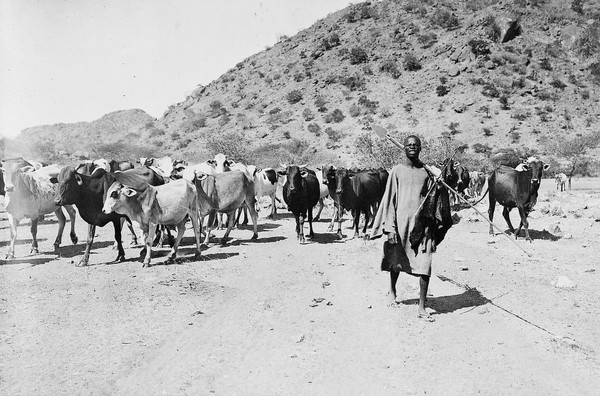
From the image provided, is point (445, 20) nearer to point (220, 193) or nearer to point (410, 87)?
point (410, 87)

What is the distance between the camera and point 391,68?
203 feet

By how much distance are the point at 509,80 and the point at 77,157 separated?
47362mm

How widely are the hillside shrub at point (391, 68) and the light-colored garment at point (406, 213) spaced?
185 feet

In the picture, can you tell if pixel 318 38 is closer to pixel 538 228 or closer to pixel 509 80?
pixel 509 80

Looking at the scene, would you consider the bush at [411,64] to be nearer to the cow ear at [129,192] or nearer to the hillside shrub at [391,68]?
the hillside shrub at [391,68]

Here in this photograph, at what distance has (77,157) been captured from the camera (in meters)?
56.0

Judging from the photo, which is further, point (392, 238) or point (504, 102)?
point (504, 102)

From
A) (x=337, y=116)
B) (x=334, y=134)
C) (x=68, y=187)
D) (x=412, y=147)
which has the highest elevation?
(x=337, y=116)

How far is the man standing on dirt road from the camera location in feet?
24.1

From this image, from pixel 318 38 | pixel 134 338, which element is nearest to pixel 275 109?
pixel 318 38

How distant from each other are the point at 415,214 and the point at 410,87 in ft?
178

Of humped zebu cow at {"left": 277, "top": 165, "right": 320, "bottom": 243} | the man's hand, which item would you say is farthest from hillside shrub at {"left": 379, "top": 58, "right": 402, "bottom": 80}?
the man's hand

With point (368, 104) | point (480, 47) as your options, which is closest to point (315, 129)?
point (368, 104)

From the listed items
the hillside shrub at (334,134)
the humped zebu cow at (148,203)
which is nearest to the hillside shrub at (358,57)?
the hillside shrub at (334,134)
